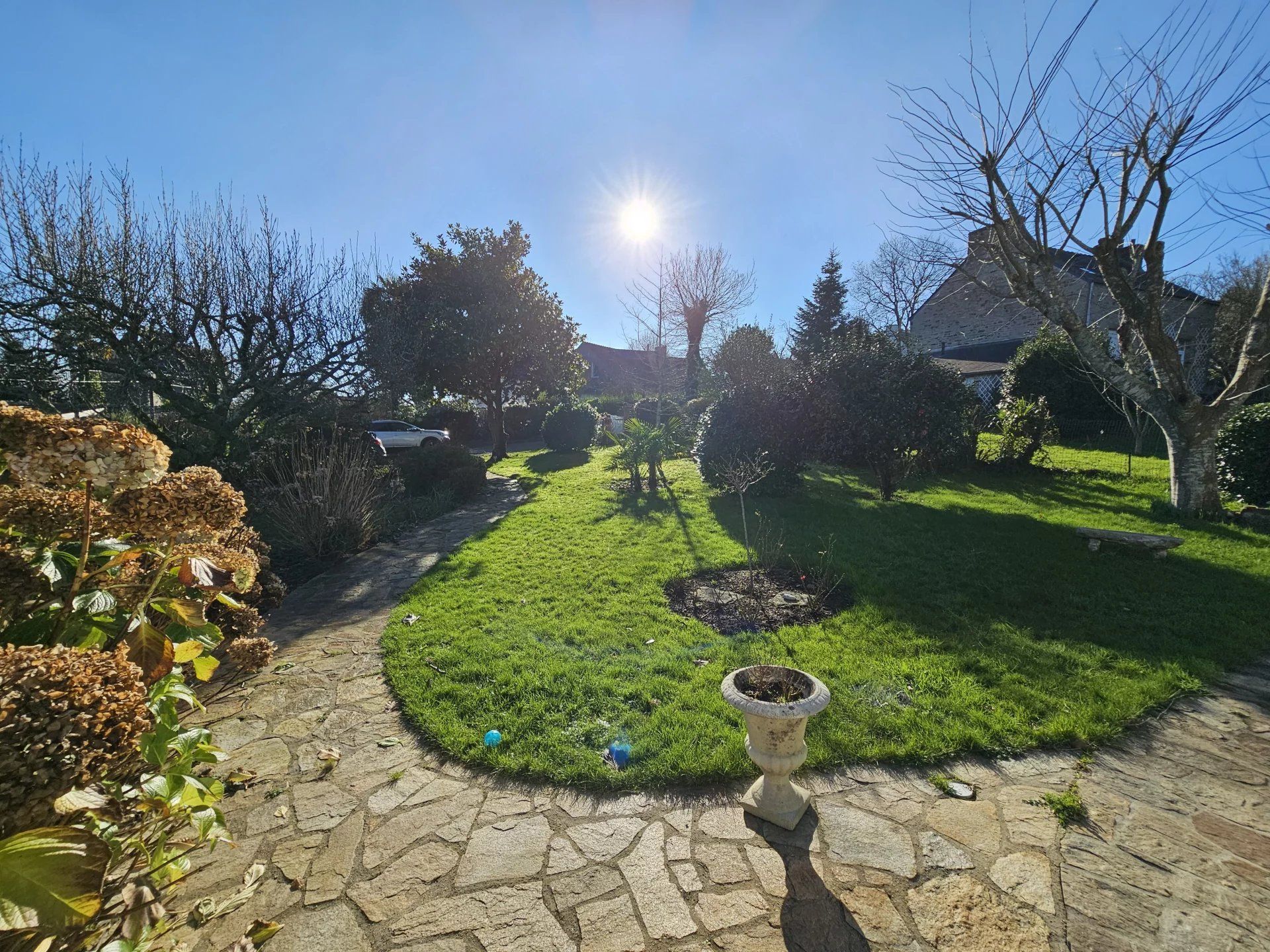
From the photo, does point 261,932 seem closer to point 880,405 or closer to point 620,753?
point 620,753

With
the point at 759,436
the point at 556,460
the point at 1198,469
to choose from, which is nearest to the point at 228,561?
the point at 759,436

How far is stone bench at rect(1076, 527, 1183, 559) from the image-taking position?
235 inches

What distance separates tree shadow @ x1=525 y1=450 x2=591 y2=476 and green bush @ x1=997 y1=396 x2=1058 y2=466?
10.8m

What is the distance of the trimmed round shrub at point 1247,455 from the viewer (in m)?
7.99

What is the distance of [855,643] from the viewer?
4191 mm

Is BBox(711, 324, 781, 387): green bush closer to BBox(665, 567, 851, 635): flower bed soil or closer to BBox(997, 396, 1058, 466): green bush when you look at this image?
BBox(997, 396, 1058, 466): green bush

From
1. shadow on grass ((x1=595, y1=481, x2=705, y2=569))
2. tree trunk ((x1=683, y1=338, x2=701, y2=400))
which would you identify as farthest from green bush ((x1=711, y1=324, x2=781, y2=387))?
shadow on grass ((x1=595, y1=481, x2=705, y2=569))

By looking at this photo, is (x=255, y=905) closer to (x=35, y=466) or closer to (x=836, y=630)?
(x=35, y=466)

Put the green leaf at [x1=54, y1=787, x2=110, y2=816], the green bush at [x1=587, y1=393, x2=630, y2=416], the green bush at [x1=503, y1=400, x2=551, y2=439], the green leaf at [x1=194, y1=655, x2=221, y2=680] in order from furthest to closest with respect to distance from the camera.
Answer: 1. the green bush at [x1=587, y1=393, x2=630, y2=416]
2. the green bush at [x1=503, y1=400, x2=551, y2=439]
3. the green leaf at [x1=194, y1=655, x2=221, y2=680]
4. the green leaf at [x1=54, y1=787, x2=110, y2=816]

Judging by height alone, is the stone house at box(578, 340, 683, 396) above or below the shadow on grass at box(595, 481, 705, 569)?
above

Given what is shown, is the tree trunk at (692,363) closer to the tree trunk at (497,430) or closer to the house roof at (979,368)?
the tree trunk at (497,430)

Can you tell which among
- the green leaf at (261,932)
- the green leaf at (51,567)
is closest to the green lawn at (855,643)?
the green leaf at (261,932)

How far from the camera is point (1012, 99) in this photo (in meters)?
7.45

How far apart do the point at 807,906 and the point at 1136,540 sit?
667 centimetres
